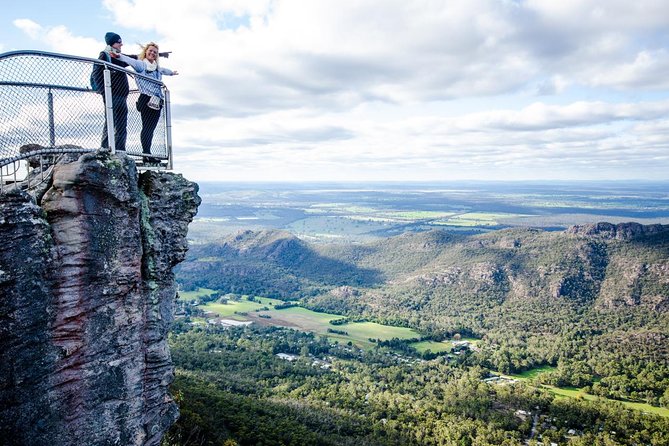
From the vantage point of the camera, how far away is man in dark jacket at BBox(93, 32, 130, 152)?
35.2ft

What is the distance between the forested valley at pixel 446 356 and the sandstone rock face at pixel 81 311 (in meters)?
13.4

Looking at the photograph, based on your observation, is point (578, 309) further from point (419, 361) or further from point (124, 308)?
point (124, 308)

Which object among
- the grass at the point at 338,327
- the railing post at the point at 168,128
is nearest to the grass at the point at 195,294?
the grass at the point at 338,327

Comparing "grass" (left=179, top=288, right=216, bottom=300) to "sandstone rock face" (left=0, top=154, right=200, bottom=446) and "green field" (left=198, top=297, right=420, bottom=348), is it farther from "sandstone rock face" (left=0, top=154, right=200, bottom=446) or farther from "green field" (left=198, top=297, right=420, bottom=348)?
"sandstone rock face" (left=0, top=154, right=200, bottom=446)

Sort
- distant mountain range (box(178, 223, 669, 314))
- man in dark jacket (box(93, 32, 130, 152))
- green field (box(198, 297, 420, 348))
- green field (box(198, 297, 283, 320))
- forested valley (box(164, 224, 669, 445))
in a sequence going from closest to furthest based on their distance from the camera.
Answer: man in dark jacket (box(93, 32, 130, 152)) → forested valley (box(164, 224, 669, 445)) → green field (box(198, 297, 420, 348)) → distant mountain range (box(178, 223, 669, 314)) → green field (box(198, 297, 283, 320))

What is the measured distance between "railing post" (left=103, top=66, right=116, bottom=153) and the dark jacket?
0.21 m

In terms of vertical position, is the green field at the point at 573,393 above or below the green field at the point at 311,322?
above

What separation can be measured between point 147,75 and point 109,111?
5.81ft

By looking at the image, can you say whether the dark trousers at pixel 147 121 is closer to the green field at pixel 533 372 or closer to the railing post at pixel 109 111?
the railing post at pixel 109 111

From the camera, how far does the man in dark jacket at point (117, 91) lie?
10.7 meters

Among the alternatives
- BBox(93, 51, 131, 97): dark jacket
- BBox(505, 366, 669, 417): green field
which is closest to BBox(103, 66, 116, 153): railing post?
BBox(93, 51, 131, 97): dark jacket

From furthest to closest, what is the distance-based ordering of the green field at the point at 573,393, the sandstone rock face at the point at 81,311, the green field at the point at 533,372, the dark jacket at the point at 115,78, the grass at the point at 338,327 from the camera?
the grass at the point at 338,327, the green field at the point at 533,372, the green field at the point at 573,393, the dark jacket at the point at 115,78, the sandstone rock face at the point at 81,311

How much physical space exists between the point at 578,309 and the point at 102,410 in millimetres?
118295

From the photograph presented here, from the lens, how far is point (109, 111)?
10.4 m
